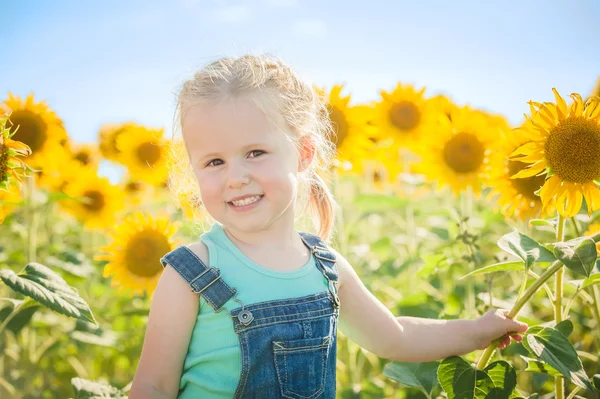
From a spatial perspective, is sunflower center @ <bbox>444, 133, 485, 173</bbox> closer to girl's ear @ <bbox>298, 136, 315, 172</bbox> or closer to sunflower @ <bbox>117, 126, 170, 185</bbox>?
girl's ear @ <bbox>298, 136, 315, 172</bbox>

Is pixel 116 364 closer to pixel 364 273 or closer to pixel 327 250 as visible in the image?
pixel 364 273

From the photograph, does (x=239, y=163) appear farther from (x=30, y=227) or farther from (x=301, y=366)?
(x=30, y=227)

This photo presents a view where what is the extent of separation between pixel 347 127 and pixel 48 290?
7.09 feet

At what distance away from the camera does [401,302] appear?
2727 mm

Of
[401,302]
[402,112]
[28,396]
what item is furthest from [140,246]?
[402,112]

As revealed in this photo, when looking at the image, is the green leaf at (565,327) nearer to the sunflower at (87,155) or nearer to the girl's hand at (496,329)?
the girl's hand at (496,329)

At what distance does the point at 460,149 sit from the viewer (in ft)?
10.8

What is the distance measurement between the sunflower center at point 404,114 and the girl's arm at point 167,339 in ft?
8.80

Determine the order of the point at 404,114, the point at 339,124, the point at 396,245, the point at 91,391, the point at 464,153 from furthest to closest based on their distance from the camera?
the point at 396,245 < the point at 404,114 < the point at 339,124 < the point at 464,153 < the point at 91,391

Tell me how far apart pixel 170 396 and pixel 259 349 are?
264mm

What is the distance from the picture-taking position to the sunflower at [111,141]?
4.80 m

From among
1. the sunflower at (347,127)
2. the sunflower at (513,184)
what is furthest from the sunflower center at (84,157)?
the sunflower at (513,184)

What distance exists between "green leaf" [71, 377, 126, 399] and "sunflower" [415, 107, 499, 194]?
2.08 metres

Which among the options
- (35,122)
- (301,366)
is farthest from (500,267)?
(35,122)
